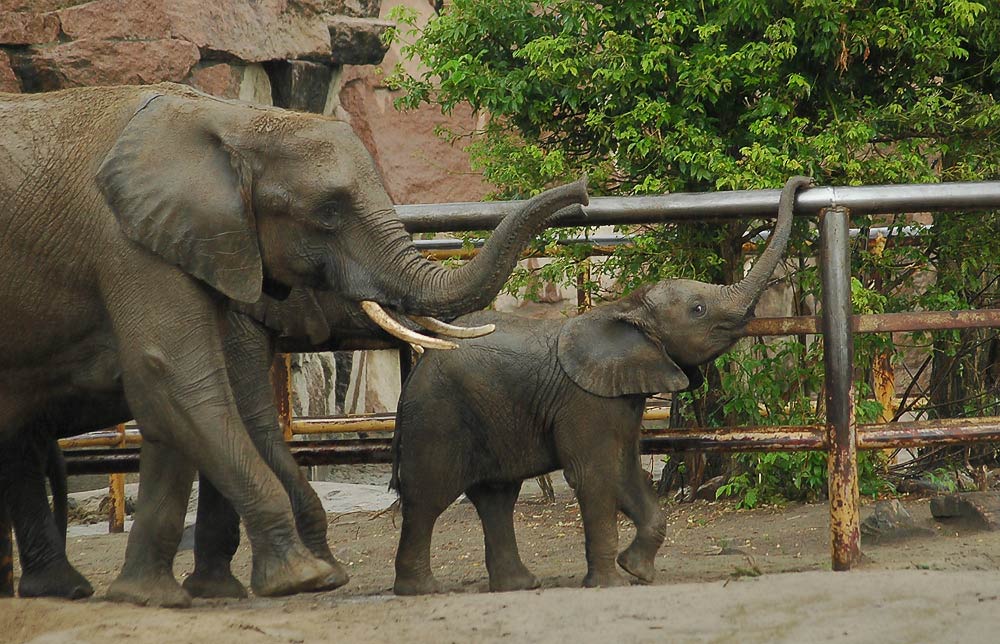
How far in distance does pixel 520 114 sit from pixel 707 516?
94.1 inches

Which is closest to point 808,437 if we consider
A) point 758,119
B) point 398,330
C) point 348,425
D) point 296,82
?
point 398,330

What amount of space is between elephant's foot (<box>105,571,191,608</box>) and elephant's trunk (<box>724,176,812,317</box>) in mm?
2314

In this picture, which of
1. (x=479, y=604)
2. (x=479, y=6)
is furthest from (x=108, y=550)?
(x=479, y=604)

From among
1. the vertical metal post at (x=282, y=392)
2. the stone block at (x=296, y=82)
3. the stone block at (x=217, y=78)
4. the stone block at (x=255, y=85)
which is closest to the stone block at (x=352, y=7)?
the stone block at (x=296, y=82)

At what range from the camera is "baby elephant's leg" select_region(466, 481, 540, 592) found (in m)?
5.82

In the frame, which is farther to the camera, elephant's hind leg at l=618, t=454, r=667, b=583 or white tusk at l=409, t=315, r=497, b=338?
elephant's hind leg at l=618, t=454, r=667, b=583

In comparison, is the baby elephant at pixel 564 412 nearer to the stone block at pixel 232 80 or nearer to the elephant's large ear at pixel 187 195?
the elephant's large ear at pixel 187 195

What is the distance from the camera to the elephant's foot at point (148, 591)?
4.65m

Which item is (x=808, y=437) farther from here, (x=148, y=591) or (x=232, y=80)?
(x=232, y=80)

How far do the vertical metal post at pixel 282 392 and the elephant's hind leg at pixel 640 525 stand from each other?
1.51 meters

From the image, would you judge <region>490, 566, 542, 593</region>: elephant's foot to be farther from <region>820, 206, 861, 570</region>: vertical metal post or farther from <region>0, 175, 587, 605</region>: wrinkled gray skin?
<region>820, 206, 861, 570</region>: vertical metal post

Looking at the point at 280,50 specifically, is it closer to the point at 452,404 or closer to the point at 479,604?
the point at 452,404

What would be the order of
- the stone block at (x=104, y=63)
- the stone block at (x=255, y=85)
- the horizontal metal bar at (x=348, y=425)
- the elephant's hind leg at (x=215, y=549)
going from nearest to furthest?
the elephant's hind leg at (x=215, y=549) < the horizontal metal bar at (x=348, y=425) < the stone block at (x=104, y=63) < the stone block at (x=255, y=85)

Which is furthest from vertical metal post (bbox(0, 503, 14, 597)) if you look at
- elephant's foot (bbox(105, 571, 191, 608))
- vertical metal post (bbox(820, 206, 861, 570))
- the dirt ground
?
vertical metal post (bbox(820, 206, 861, 570))
